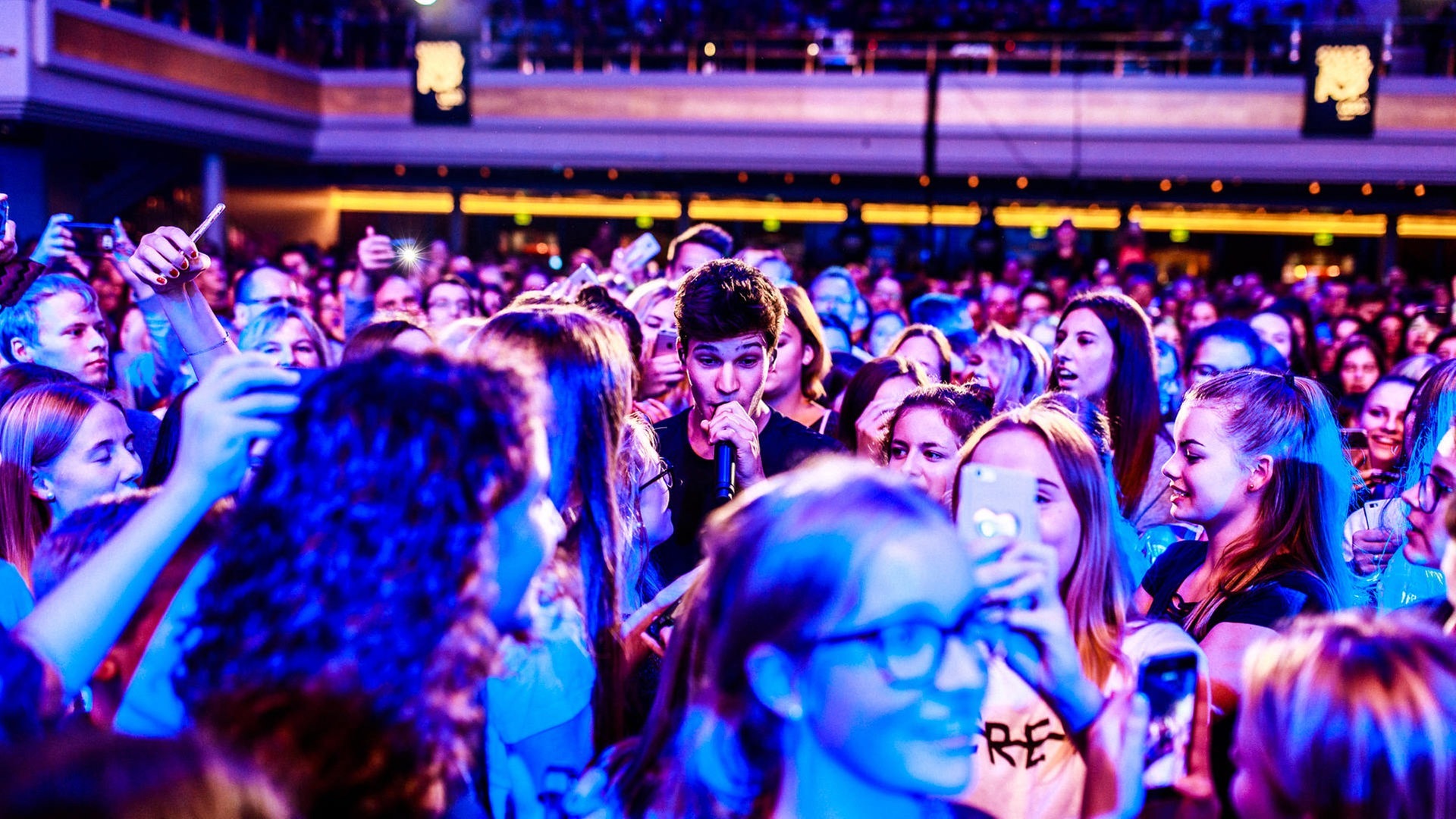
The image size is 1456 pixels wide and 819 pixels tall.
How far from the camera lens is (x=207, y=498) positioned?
127cm

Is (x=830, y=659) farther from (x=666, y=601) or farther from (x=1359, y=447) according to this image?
(x=1359, y=447)

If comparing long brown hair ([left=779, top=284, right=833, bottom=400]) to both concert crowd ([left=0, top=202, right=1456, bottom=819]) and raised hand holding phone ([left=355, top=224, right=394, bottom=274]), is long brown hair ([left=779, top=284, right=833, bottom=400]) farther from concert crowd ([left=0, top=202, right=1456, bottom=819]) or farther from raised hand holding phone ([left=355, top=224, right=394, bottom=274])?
raised hand holding phone ([left=355, top=224, right=394, bottom=274])

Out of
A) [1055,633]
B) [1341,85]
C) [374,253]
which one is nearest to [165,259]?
[1055,633]

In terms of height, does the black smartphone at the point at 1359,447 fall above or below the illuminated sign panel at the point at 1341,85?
below

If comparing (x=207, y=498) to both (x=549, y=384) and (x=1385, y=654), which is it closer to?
(x=549, y=384)

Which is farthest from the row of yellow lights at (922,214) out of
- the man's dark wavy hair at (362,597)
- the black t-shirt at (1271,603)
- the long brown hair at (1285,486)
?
the man's dark wavy hair at (362,597)

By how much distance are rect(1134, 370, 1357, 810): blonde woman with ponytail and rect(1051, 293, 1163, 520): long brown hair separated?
3.23 feet

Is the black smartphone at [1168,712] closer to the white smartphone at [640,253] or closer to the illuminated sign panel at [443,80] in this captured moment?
the white smartphone at [640,253]

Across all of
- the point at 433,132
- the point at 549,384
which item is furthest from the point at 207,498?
the point at 433,132

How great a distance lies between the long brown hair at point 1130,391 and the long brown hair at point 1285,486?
1.01 metres

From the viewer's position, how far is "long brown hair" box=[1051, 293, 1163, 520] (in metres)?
3.53

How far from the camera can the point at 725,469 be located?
8.38 feet

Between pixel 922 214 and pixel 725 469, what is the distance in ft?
51.9

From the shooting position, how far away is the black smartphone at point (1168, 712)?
1615 mm
